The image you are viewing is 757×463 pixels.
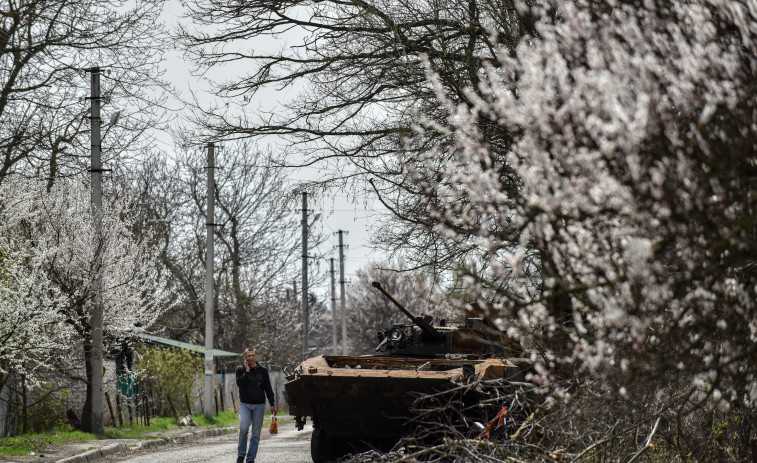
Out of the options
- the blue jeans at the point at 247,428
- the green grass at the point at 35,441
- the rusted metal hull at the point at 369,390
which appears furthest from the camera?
the green grass at the point at 35,441

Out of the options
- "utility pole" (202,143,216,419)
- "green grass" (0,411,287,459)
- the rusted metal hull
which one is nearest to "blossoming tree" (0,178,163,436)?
"green grass" (0,411,287,459)

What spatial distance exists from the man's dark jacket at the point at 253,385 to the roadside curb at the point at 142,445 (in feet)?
11.1

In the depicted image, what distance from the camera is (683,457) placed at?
6766mm

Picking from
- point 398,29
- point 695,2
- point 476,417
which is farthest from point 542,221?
point 398,29

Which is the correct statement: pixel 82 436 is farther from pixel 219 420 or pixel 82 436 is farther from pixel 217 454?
pixel 219 420

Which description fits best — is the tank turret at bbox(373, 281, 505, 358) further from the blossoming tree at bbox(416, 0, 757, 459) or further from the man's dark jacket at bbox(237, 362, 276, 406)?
the blossoming tree at bbox(416, 0, 757, 459)

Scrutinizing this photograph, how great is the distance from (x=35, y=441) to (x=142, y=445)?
2.18 meters

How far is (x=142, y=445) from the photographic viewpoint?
1777cm


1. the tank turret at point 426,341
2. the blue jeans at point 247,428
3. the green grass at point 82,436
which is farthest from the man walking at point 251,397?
the green grass at point 82,436

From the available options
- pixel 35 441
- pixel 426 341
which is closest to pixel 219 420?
pixel 35 441

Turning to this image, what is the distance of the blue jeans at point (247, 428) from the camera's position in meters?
12.1

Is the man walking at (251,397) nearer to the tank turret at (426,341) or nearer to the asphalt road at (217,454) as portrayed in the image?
the asphalt road at (217,454)

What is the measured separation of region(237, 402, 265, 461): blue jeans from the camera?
39.9 ft

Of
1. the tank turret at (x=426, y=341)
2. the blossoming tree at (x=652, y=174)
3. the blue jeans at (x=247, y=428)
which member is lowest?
the blue jeans at (x=247, y=428)
